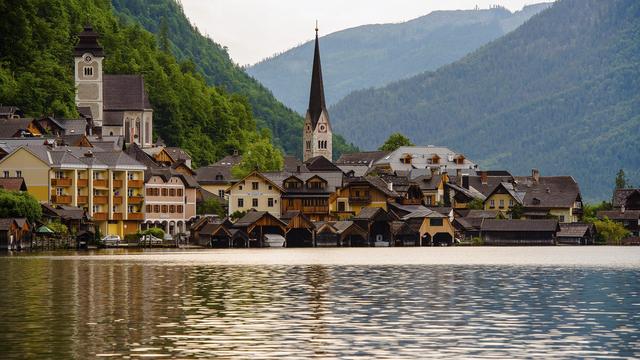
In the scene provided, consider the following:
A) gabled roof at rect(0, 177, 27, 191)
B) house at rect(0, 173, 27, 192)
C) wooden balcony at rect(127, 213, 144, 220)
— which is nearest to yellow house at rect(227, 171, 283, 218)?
wooden balcony at rect(127, 213, 144, 220)

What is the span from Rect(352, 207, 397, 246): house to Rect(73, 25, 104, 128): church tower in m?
53.9

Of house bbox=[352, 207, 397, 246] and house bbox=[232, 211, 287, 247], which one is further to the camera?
house bbox=[352, 207, 397, 246]

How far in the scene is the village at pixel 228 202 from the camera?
142m

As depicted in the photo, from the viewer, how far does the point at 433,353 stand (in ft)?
120

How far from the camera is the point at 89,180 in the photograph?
147125 mm

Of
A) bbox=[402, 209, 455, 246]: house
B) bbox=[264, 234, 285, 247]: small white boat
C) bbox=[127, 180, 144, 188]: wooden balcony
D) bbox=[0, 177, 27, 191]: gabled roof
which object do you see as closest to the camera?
bbox=[0, 177, 27, 191]: gabled roof

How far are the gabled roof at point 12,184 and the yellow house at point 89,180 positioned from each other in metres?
9.00

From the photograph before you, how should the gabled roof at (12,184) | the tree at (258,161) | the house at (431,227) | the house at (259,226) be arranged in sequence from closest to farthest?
the gabled roof at (12,184), the house at (259,226), the house at (431,227), the tree at (258,161)

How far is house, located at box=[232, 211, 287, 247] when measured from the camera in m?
148

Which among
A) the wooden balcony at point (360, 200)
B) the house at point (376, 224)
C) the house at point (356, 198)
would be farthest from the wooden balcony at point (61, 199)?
the wooden balcony at point (360, 200)

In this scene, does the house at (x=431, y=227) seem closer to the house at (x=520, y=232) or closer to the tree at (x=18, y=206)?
the house at (x=520, y=232)

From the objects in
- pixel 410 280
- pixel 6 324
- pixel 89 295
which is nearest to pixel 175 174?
pixel 410 280

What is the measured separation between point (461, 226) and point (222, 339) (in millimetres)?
130690

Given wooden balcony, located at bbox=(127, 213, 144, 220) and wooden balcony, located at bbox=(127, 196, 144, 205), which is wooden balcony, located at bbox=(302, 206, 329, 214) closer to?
wooden balcony, located at bbox=(127, 213, 144, 220)
